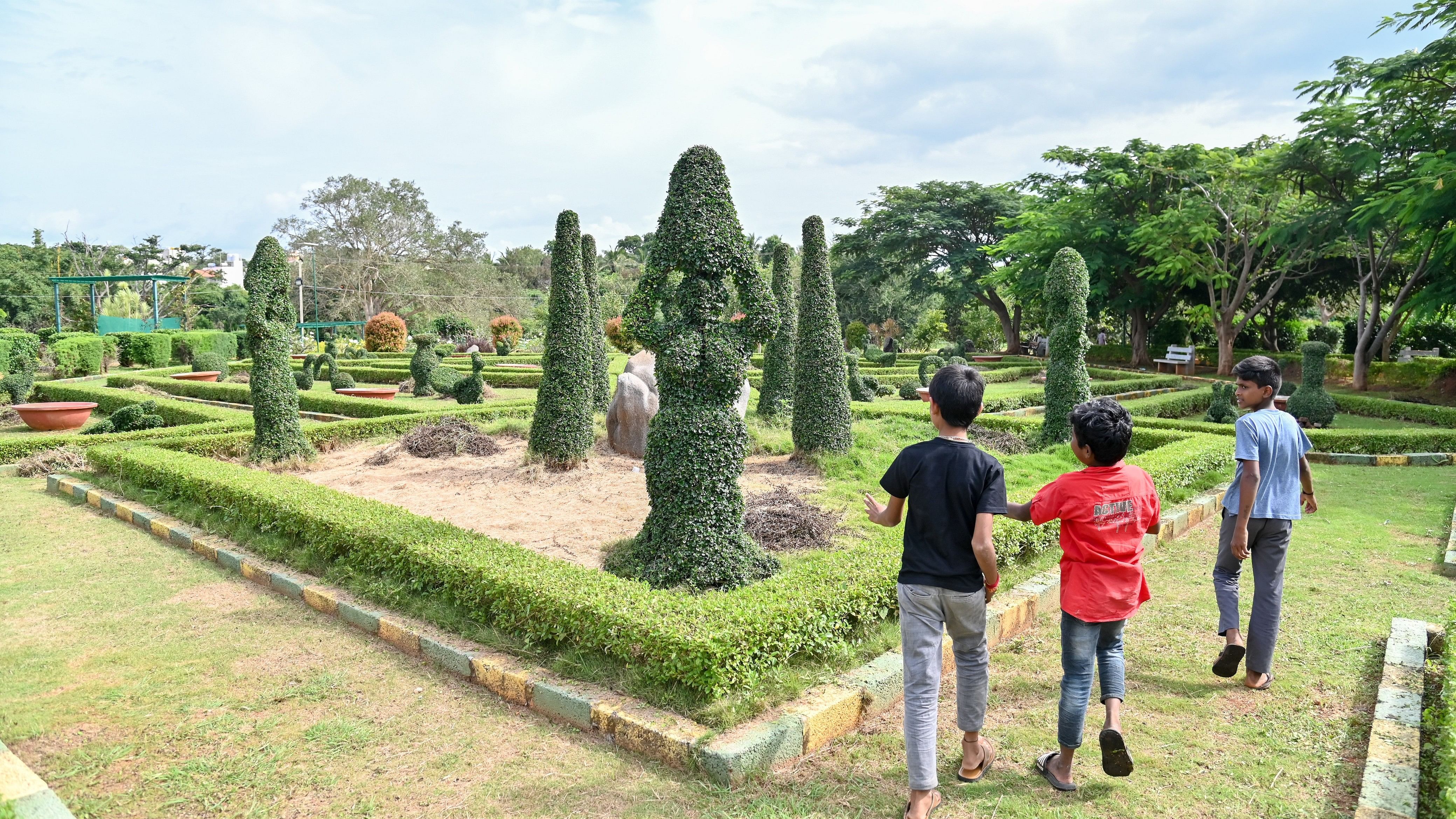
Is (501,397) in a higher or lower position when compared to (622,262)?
lower

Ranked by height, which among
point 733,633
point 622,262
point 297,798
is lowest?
point 297,798

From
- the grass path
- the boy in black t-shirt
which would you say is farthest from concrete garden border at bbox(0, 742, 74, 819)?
the boy in black t-shirt

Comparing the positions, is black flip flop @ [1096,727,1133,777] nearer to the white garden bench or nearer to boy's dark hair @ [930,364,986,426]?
boy's dark hair @ [930,364,986,426]

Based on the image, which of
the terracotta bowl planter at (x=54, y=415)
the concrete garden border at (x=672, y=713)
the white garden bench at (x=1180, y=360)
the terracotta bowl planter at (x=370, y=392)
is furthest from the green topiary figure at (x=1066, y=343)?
the white garden bench at (x=1180, y=360)

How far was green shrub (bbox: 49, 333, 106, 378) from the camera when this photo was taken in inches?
927

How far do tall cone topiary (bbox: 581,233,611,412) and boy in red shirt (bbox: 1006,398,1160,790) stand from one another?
407 inches

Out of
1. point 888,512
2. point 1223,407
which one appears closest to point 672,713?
point 888,512

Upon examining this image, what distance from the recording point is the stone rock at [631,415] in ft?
37.1

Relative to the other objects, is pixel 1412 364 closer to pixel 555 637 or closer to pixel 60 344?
pixel 555 637

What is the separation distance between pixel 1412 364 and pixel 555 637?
76.4ft

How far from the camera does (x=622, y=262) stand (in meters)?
70.3

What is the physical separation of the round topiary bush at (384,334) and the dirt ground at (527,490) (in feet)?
78.9

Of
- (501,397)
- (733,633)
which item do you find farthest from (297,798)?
(501,397)

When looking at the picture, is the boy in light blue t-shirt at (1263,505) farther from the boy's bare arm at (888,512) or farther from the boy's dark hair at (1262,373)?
the boy's bare arm at (888,512)
